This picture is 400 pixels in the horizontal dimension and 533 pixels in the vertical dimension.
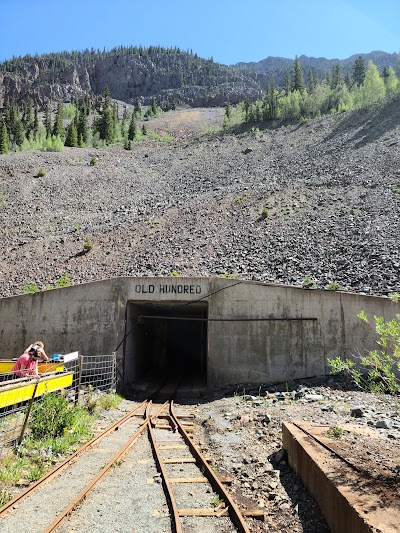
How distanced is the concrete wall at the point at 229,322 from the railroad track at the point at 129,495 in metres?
6.33

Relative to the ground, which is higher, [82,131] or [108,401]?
[82,131]

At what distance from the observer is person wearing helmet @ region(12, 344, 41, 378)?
9.83 meters

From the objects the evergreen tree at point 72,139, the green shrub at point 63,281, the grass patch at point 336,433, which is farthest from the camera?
the evergreen tree at point 72,139

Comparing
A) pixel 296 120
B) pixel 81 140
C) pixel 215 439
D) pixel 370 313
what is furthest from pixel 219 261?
pixel 81 140

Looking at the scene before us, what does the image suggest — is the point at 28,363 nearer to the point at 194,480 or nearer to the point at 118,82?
the point at 194,480

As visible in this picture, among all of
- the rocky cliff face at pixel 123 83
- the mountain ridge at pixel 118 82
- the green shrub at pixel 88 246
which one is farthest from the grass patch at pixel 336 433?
the mountain ridge at pixel 118 82

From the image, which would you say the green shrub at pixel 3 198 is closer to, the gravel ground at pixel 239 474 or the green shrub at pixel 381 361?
the gravel ground at pixel 239 474

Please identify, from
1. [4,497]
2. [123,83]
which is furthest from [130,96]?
[4,497]

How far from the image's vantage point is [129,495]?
19.7ft

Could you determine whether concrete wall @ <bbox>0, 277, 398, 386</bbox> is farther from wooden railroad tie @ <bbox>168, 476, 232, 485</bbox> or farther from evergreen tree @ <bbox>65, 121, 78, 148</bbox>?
evergreen tree @ <bbox>65, 121, 78, 148</bbox>

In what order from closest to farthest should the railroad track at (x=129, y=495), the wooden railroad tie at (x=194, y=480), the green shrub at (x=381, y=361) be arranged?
the railroad track at (x=129, y=495) → the green shrub at (x=381, y=361) → the wooden railroad tie at (x=194, y=480)

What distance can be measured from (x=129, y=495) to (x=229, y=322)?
9.55 m

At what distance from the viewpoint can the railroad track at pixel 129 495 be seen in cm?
511

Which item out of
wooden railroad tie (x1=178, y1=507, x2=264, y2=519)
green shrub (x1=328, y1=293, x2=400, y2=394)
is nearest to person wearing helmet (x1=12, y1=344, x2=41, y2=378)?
wooden railroad tie (x1=178, y1=507, x2=264, y2=519)
